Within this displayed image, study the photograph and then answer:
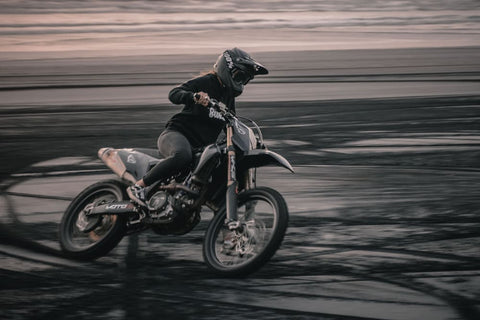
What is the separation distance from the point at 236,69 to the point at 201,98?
18.0 inches

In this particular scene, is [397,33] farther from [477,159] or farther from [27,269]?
[27,269]

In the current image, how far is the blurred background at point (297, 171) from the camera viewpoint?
601cm

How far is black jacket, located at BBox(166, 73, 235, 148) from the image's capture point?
6984mm

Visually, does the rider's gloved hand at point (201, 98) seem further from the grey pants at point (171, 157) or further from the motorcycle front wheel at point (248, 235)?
the motorcycle front wheel at point (248, 235)

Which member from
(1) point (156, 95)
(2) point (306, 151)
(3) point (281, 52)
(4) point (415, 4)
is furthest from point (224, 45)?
(4) point (415, 4)

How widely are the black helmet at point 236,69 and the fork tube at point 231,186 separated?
50cm

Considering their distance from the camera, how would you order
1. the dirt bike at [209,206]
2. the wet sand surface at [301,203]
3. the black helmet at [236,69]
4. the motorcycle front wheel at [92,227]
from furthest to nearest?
the motorcycle front wheel at [92,227]
the black helmet at [236,69]
the dirt bike at [209,206]
the wet sand surface at [301,203]

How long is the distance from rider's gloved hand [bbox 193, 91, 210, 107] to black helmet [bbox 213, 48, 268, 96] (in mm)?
364

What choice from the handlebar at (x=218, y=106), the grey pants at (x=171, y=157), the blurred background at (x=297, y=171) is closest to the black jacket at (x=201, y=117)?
the grey pants at (x=171, y=157)

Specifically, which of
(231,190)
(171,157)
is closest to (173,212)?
(171,157)

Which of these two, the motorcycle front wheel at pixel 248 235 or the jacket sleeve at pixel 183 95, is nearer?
the motorcycle front wheel at pixel 248 235

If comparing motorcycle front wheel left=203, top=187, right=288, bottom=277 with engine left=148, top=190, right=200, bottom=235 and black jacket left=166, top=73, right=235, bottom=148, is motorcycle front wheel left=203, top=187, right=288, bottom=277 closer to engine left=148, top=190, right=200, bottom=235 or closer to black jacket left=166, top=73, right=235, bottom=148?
engine left=148, top=190, right=200, bottom=235

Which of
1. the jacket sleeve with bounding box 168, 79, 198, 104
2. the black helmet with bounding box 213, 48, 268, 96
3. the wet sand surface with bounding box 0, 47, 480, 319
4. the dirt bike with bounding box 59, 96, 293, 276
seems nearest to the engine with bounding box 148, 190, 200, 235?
the dirt bike with bounding box 59, 96, 293, 276

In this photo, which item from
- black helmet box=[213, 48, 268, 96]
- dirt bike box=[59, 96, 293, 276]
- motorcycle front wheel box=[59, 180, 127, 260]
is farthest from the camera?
motorcycle front wheel box=[59, 180, 127, 260]
